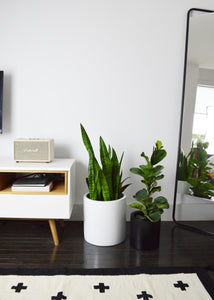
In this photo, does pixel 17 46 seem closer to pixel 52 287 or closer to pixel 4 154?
pixel 4 154

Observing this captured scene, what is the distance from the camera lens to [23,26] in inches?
73.2

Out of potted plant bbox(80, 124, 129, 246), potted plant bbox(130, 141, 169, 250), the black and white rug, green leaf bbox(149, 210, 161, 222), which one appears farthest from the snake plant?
the black and white rug

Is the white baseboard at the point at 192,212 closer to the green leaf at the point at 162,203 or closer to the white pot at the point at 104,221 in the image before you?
the white pot at the point at 104,221

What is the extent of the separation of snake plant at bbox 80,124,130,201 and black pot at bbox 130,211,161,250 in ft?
0.82

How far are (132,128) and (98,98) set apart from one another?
0.38m

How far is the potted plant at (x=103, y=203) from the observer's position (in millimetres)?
1598

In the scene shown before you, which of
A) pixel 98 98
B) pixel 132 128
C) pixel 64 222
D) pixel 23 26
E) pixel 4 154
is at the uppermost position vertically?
pixel 23 26

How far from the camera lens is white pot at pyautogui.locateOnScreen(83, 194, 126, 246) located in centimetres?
160

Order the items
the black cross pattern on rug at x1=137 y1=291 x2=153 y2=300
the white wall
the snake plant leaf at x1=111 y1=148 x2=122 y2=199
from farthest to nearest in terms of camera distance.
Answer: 1. the white wall
2. the snake plant leaf at x1=111 y1=148 x2=122 y2=199
3. the black cross pattern on rug at x1=137 y1=291 x2=153 y2=300

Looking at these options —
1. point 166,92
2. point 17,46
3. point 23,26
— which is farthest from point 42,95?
point 166,92

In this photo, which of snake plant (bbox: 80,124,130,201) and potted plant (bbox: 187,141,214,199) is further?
potted plant (bbox: 187,141,214,199)

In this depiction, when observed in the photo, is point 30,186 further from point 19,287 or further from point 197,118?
point 197,118

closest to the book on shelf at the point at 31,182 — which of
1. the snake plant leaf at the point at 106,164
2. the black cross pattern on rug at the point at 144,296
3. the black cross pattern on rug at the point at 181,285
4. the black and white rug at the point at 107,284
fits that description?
the snake plant leaf at the point at 106,164

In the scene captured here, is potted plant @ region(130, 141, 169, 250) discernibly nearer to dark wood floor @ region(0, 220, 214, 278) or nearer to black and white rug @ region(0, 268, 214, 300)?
dark wood floor @ region(0, 220, 214, 278)
